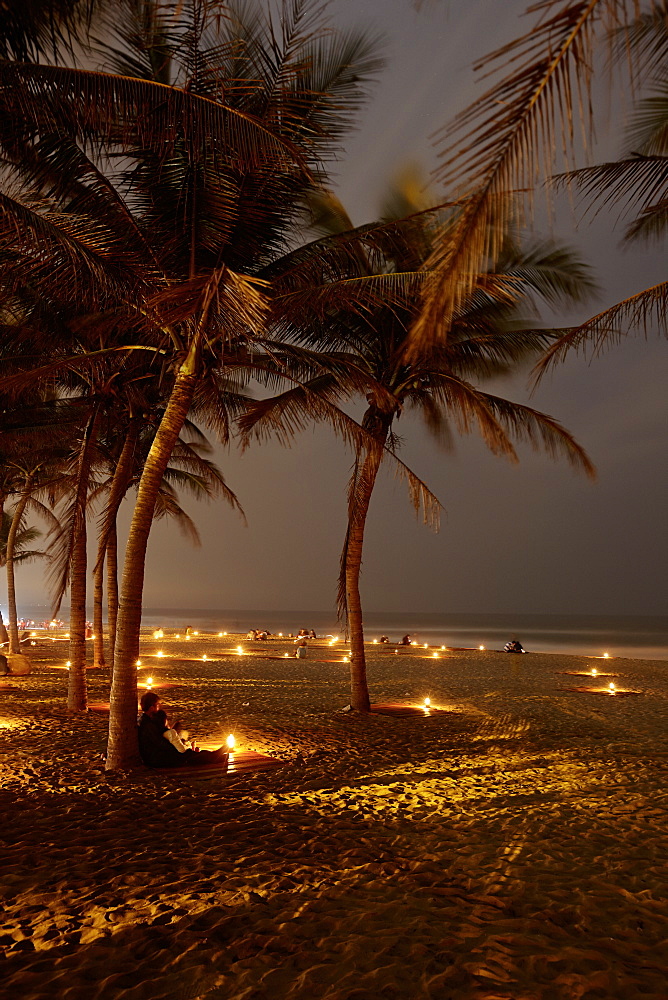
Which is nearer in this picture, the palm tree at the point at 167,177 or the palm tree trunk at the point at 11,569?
the palm tree at the point at 167,177

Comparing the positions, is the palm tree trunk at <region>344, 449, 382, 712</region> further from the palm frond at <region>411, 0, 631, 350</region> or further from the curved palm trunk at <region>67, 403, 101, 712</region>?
the palm frond at <region>411, 0, 631, 350</region>

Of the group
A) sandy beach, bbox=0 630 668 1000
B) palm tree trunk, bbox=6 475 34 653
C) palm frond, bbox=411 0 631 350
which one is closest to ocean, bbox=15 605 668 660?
palm tree trunk, bbox=6 475 34 653

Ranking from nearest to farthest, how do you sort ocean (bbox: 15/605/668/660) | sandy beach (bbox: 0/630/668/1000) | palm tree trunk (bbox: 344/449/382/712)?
sandy beach (bbox: 0/630/668/1000)
palm tree trunk (bbox: 344/449/382/712)
ocean (bbox: 15/605/668/660)

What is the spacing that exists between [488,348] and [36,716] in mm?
9552

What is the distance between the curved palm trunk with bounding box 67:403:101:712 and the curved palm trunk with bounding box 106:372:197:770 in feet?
7.92

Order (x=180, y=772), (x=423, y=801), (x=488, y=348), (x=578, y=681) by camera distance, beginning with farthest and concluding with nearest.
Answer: (x=578, y=681) < (x=488, y=348) < (x=180, y=772) < (x=423, y=801)

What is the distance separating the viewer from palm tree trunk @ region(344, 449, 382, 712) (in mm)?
10156

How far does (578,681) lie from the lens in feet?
55.7

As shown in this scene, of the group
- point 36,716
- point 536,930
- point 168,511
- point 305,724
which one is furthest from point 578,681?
point 536,930

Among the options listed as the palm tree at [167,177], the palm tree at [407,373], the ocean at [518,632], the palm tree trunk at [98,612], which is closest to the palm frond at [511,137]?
the palm tree at [167,177]

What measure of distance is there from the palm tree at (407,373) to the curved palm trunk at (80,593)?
8.10 feet

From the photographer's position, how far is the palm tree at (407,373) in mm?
9078

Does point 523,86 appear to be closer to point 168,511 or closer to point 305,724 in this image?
point 305,724

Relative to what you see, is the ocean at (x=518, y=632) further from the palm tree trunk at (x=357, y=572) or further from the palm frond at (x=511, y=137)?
the palm frond at (x=511, y=137)
